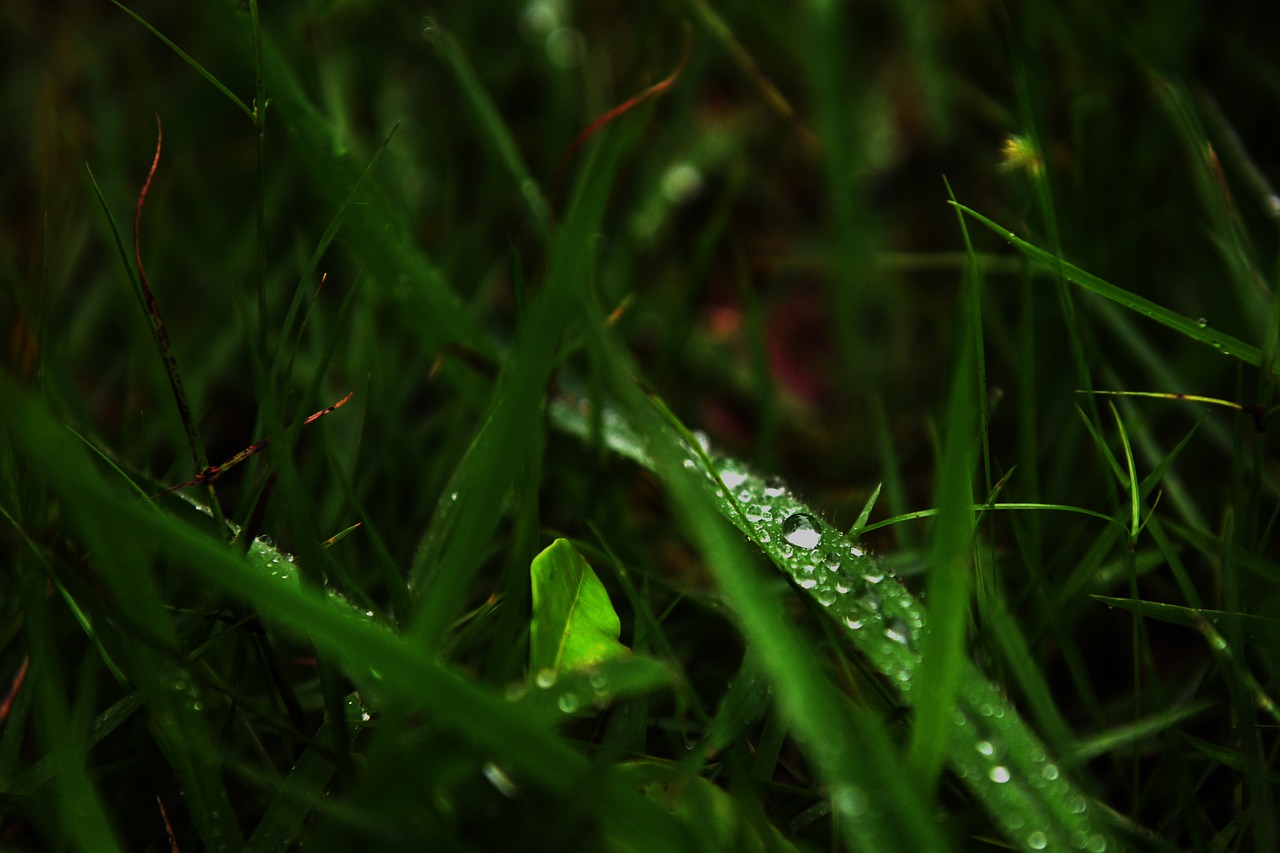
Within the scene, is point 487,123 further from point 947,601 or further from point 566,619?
point 947,601

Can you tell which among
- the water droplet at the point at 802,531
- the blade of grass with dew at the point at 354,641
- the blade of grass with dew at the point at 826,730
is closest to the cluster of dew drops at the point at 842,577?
the water droplet at the point at 802,531

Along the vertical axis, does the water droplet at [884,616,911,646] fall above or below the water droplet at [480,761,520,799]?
above

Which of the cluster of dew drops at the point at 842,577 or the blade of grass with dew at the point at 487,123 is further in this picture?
the blade of grass with dew at the point at 487,123

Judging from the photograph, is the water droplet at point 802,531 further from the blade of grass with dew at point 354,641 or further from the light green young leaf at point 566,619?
the blade of grass with dew at point 354,641

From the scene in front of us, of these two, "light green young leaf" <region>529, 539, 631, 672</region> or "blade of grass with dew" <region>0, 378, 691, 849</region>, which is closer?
"blade of grass with dew" <region>0, 378, 691, 849</region>

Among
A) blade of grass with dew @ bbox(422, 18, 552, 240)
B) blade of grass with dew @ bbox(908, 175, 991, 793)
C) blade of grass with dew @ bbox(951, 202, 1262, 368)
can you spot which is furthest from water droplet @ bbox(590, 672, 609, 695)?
blade of grass with dew @ bbox(422, 18, 552, 240)

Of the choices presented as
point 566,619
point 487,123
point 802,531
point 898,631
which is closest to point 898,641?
point 898,631

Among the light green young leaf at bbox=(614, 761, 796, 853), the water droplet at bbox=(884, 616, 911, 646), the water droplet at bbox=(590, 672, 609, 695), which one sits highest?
the water droplet at bbox=(590, 672, 609, 695)

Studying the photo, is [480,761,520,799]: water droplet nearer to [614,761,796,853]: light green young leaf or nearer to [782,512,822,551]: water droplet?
[614,761,796,853]: light green young leaf
